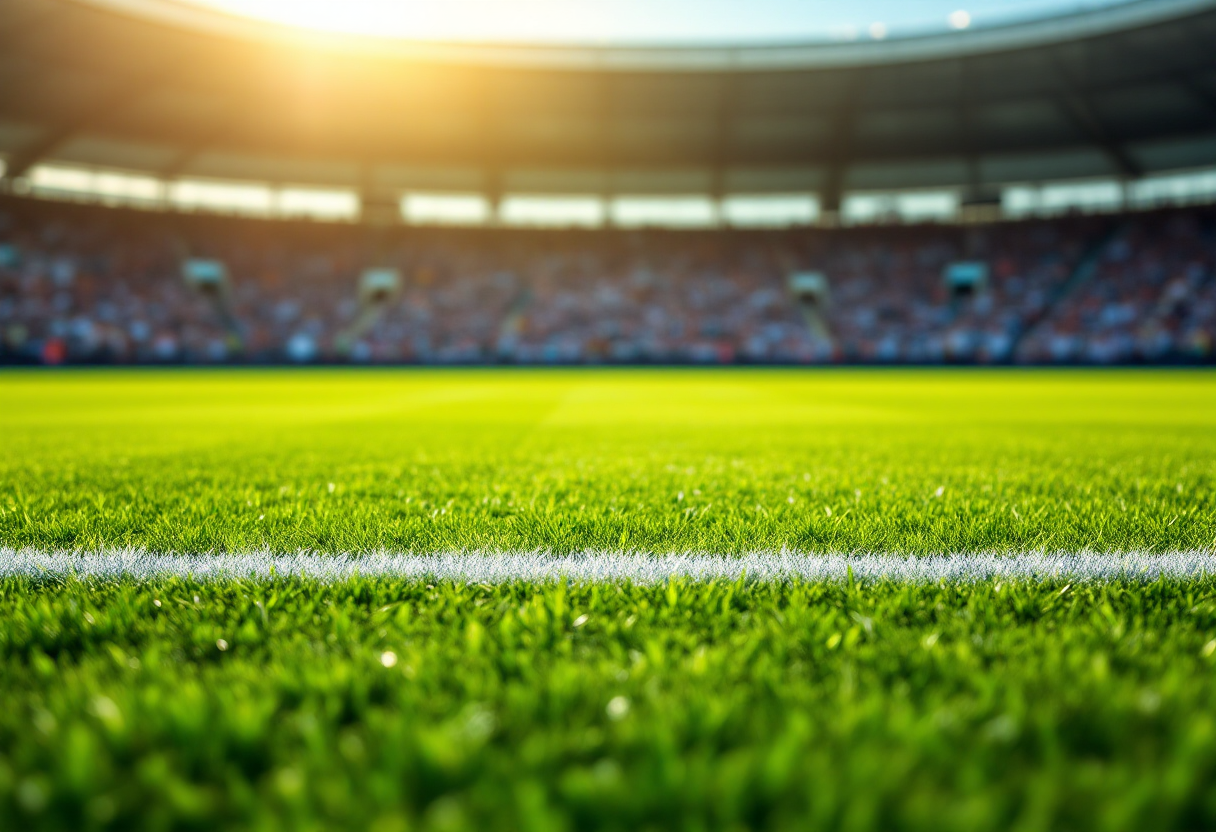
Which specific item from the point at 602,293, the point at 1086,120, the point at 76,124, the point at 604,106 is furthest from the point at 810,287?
the point at 76,124

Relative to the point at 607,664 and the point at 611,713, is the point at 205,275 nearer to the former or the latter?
the point at 607,664

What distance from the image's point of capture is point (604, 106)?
3097cm

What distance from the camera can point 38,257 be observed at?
96.6 ft

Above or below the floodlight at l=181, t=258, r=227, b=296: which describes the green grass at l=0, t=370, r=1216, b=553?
below

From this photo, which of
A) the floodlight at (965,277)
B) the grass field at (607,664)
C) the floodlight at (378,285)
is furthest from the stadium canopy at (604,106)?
the grass field at (607,664)

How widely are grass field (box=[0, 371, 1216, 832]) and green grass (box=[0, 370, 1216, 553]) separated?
0.10ft

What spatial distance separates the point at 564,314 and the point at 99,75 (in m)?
20.4

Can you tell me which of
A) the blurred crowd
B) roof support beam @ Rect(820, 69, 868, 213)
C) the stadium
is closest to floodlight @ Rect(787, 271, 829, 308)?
the blurred crowd

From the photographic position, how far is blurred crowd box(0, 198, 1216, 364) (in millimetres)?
28266

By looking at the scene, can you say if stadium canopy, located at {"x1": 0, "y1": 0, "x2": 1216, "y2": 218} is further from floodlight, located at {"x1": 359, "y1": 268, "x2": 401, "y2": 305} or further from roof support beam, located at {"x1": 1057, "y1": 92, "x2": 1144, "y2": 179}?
floodlight, located at {"x1": 359, "y1": 268, "x2": 401, "y2": 305}

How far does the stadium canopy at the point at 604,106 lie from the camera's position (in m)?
24.8

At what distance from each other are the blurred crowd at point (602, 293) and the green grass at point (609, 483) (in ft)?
78.2

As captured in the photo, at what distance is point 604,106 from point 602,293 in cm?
854

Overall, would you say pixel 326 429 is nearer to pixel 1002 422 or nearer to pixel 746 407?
pixel 746 407
